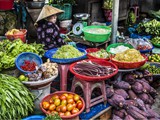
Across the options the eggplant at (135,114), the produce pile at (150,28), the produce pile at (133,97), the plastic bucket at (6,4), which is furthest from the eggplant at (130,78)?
the plastic bucket at (6,4)

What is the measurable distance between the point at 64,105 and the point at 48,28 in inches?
73.9

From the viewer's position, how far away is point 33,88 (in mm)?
3871

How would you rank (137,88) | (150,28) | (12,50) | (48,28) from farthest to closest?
(150,28) → (48,28) → (137,88) → (12,50)

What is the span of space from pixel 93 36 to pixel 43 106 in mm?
2362

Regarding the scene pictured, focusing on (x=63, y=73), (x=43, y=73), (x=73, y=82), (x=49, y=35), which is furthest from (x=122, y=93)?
(x=49, y=35)

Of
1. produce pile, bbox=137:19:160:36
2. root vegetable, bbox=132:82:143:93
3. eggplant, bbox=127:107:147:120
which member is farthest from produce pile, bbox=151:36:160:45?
eggplant, bbox=127:107:147:120

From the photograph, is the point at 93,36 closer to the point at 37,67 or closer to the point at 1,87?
the point at 37,67

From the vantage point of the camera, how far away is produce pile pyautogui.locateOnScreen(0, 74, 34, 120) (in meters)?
3.32

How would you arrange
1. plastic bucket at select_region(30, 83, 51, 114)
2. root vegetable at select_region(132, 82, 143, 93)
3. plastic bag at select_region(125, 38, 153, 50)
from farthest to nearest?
plastic bag at select_region(125, 38, 153, 50), root vegetable at select_region(132, 82, 143, 93), plastic bucket at select_region(30, 83, 51, 114)

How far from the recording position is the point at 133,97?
450 cm

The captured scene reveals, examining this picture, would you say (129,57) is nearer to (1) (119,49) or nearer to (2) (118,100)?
(1) (119,49)

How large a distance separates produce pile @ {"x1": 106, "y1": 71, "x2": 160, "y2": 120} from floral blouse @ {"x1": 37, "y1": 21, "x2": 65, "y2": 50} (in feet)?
4.83

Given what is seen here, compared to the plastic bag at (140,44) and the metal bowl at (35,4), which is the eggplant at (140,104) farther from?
the metal bowl at (35,4)

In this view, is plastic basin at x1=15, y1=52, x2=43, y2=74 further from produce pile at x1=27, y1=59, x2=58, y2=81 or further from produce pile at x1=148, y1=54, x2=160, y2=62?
produce pile at x1=148, y1=54, x2=160, y2=62
